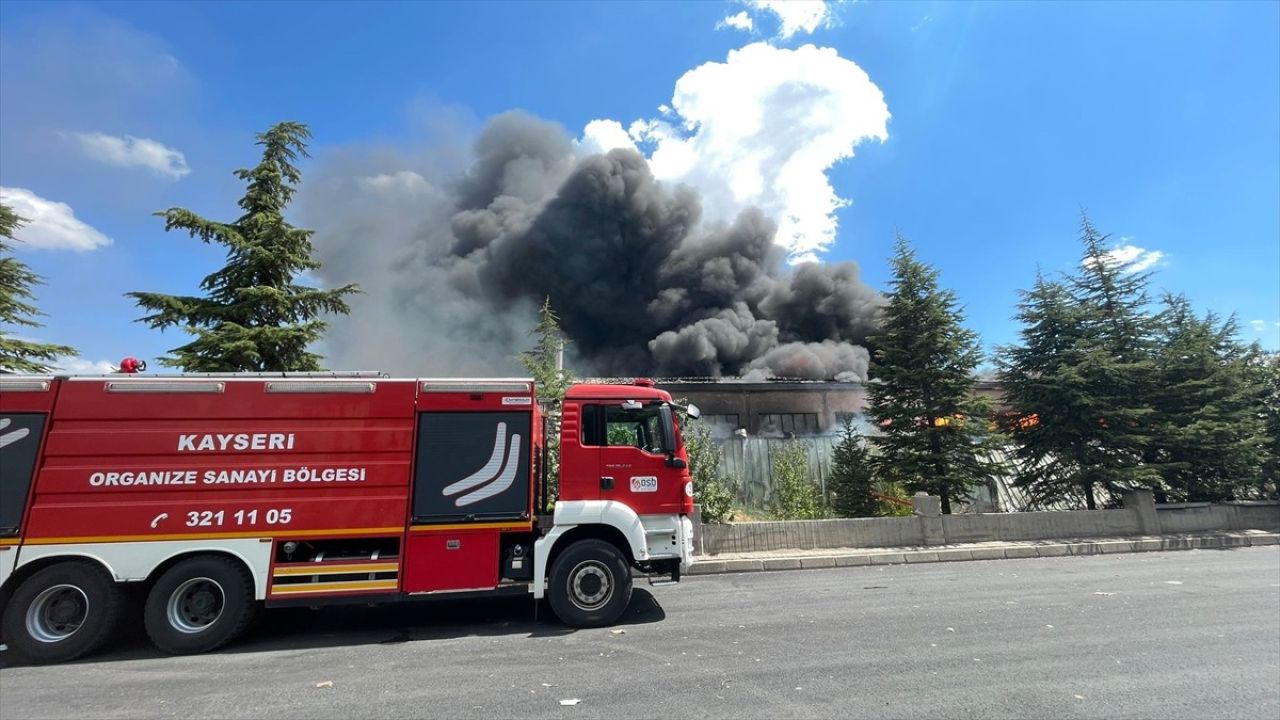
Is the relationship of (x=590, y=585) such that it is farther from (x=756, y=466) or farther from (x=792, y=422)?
(x=792, y=422)

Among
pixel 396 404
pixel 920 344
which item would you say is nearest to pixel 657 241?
pixel 920 344

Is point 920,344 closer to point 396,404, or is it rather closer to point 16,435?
point 396,404

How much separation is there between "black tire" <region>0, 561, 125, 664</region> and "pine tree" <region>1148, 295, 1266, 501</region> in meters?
17.8

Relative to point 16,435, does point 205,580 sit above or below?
below

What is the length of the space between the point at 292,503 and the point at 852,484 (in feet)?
34.5

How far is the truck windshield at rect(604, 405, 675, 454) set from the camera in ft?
19.5

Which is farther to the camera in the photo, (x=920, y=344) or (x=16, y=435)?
(x=920, y=344)

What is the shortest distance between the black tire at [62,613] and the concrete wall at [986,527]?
725cm

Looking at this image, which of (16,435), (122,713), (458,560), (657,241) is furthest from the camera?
(657,241)

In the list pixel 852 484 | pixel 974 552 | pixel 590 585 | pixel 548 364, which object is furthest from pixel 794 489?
pixel 590 585

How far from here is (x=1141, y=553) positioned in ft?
33.6

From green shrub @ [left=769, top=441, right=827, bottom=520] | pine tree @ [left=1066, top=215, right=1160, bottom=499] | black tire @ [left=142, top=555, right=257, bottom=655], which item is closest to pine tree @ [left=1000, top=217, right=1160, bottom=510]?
→ pine tree @ [left=1066, top=215, right=1160, bottom=499]

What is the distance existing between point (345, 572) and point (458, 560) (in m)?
1.03

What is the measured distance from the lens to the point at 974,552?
31.9 feet
